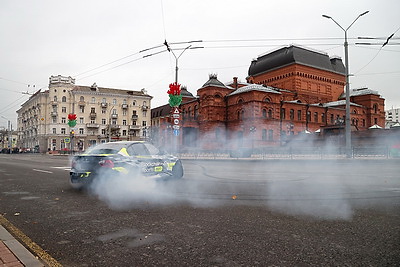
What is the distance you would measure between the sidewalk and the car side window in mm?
3783

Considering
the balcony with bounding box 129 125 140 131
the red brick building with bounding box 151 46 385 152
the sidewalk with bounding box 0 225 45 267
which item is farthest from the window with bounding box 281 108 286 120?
the sidewalk with bounding box 0 225 45 267

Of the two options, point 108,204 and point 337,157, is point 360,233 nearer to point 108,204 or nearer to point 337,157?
point 108,204

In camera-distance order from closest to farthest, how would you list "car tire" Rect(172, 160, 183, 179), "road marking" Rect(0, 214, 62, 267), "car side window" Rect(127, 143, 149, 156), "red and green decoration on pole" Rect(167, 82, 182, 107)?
"road marking" Rect(0, 214, 62, 267)
"car side window" Rect(127, 143, 149, 156)
"car tire" Rect(172, 160, 183, 179)
"red and green decoration on pole" Rect(167, 82, 182, 107)

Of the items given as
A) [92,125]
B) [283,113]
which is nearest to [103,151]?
[283,113]

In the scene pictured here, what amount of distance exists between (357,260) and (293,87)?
54998 millimetres

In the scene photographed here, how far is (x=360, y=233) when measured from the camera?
361cm

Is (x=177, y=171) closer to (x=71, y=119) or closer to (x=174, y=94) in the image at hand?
(x=174, y=94)

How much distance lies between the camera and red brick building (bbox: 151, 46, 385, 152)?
44469mm

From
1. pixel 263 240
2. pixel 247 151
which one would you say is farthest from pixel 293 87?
pixel 263 240

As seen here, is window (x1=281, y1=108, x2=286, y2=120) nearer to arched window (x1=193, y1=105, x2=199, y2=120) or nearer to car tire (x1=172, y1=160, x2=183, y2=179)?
arched window (x1=193, y1=105, x2=199, y2=120)

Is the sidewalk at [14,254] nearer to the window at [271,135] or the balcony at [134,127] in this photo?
the window at [271,135]

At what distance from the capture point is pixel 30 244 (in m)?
3.32

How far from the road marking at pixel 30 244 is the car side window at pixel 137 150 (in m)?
3.14

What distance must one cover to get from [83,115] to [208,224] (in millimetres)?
68128
